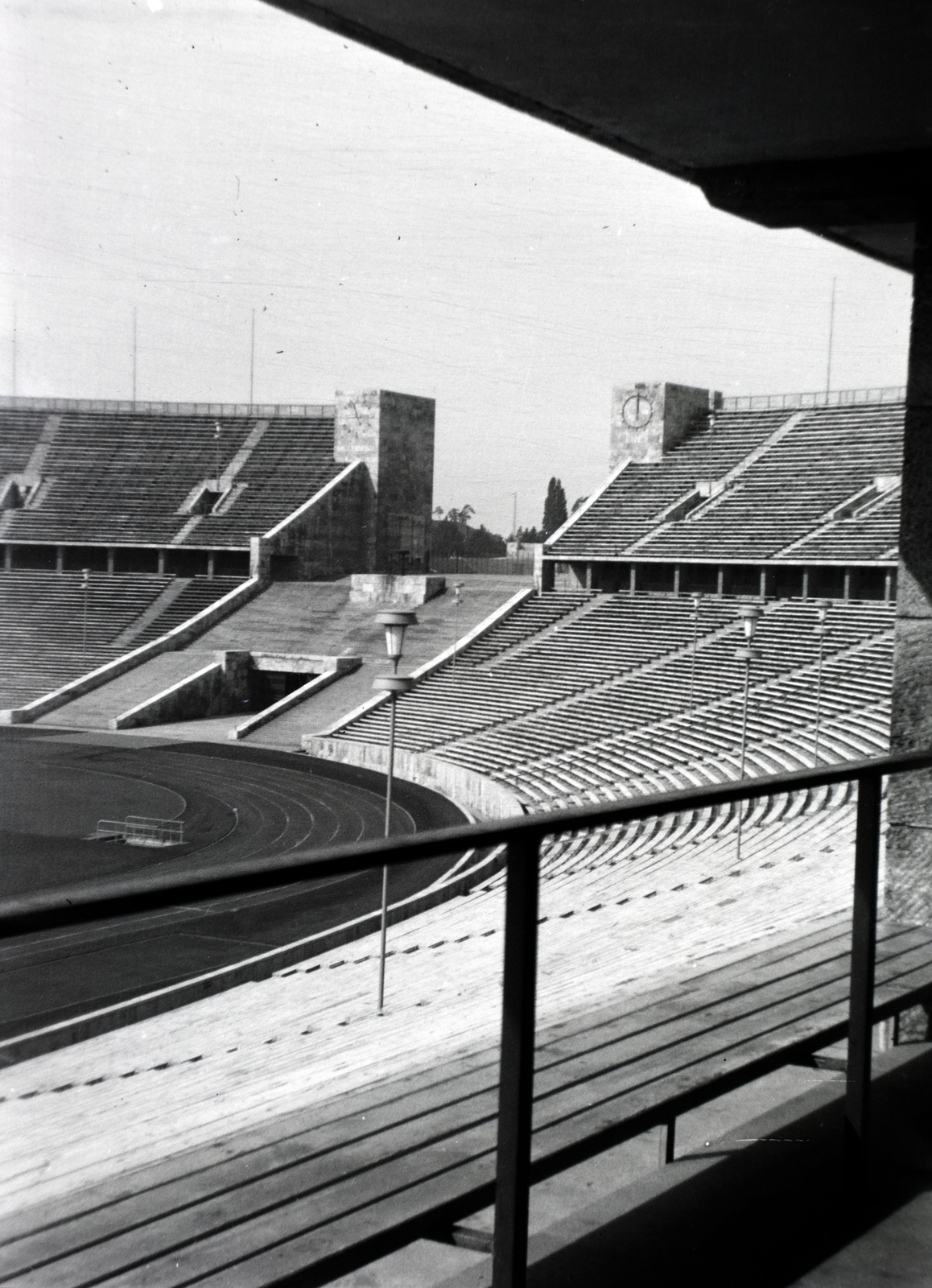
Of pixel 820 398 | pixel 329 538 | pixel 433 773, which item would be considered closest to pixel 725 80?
pixel 433 773

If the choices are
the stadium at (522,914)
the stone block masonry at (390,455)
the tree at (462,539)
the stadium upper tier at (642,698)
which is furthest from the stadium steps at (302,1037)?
the tree at (462,539)

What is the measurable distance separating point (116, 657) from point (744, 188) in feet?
104

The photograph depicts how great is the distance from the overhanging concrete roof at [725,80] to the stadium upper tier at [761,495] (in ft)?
89.3

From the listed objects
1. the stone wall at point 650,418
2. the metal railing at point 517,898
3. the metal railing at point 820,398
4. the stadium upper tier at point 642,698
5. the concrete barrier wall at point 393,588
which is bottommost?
the stadium upper tier at point 642,698

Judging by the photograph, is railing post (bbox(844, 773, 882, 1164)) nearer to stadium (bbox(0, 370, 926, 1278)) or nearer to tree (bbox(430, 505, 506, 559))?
stadium (bbox(0, 370, 926, 1278))

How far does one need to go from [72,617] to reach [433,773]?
17.0 meters

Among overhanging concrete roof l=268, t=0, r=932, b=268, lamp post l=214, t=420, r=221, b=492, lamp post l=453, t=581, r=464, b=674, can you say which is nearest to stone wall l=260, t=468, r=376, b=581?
lamp post l=214, t=420, r=221, b=492

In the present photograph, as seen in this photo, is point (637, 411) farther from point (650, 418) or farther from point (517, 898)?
point (517, 898)

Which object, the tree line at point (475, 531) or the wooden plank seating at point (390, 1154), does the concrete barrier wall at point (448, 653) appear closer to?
the wooden plank seating at point (390, 1154)

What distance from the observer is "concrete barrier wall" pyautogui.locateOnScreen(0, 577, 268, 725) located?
1201 inches

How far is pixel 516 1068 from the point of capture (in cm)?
160

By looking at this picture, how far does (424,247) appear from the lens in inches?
2527

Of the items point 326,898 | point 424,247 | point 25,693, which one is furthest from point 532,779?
point 424,247

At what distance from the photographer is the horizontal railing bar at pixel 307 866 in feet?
3.50
